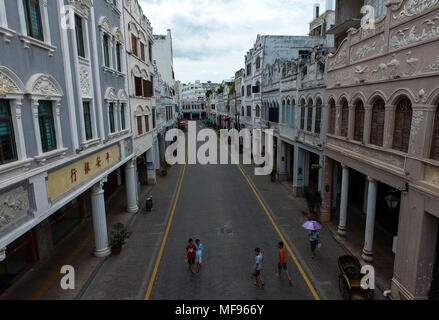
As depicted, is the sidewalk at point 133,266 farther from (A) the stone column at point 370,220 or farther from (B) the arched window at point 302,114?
(B) the arched window at point 302,114

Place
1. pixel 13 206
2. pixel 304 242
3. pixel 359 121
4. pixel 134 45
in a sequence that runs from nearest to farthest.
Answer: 1. pixel 13 206
2. pixel 359 121
3. pixel 304 242
4. pixel 134 45

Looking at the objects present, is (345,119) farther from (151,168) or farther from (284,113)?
(151,168)

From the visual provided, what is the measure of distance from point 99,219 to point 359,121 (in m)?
12.5

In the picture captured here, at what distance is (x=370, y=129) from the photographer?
457 inches

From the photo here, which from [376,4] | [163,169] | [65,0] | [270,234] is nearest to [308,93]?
[376,4]

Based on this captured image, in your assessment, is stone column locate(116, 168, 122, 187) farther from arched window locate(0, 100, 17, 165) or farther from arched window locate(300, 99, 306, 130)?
arched window locate(0, 100, 17, 165)

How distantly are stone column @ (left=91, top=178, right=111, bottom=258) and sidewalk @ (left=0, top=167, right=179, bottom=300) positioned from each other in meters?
0.38

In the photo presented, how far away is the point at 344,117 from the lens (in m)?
14.0

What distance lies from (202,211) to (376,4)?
15399 millimetres

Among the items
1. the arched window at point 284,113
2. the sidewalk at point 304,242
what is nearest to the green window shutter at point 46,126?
the sidewalk at point 304,242

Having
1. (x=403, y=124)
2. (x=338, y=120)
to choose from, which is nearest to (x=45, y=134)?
(x=403, y=124)

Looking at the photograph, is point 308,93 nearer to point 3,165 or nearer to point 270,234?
point 270,234

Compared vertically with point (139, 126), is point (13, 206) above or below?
below

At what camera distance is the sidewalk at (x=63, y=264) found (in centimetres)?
1004
